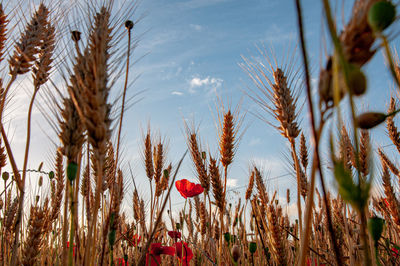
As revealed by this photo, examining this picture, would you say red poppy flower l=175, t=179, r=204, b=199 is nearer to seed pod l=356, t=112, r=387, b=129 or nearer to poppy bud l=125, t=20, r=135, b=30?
poppy bud l=125, t=20, r=135, b=30

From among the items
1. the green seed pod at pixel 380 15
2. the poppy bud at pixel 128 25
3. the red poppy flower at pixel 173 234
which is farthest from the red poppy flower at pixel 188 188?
the green seed pod at pixel 380 15

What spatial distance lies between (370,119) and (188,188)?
2519 millimetres

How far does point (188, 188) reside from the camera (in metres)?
2.96

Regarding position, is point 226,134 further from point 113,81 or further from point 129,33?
point 113,81

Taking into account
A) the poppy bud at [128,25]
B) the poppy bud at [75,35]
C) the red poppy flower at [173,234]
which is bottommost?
the red poppy flower at [173,234]

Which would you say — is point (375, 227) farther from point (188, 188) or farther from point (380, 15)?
point (188, 188)

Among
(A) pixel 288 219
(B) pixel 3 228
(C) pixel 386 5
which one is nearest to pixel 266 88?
(C) pixel 386 5

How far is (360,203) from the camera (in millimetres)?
500

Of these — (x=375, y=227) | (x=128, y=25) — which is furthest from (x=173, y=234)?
(x=375, y=227)

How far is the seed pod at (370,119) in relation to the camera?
0.55 m

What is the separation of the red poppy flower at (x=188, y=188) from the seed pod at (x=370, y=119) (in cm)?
239

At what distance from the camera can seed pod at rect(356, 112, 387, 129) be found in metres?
Result: 0.55

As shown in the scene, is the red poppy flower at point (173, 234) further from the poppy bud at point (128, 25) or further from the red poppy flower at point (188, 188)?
the poppy bud at point (128, 25)

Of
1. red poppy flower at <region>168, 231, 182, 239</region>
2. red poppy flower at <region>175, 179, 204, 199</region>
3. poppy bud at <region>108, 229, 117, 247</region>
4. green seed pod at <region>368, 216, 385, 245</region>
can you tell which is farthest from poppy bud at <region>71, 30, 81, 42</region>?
red poppy flower at <region>175, 179, 204, 199</region>
